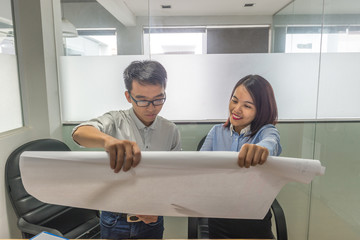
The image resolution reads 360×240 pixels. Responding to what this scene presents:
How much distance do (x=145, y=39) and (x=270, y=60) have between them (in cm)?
81

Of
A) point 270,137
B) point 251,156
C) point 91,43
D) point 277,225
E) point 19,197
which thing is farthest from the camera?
point 91,43

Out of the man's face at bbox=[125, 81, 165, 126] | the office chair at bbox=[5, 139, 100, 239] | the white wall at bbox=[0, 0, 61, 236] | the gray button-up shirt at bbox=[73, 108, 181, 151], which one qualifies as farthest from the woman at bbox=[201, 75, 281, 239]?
the white wall at bbox=[0, 0, 61, 236]

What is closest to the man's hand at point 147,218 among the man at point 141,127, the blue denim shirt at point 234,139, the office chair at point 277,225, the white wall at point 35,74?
the man at point 141,127

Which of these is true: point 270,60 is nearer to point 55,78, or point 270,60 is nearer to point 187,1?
point 187,1

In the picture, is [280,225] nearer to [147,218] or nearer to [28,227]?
[147,218]

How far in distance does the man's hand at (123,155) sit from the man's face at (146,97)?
35 centimetres

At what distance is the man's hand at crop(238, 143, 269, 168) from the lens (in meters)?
0.62

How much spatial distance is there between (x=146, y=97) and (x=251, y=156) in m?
0.53

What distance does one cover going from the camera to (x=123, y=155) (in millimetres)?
626

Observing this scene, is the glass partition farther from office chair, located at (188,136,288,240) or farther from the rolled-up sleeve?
the rolled-up sleeve

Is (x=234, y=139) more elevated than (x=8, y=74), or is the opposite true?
(x=8, y=74)

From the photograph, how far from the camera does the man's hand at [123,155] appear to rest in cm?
62

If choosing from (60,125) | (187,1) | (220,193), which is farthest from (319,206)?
(60,125)

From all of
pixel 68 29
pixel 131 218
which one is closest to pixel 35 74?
pixel 68 29
